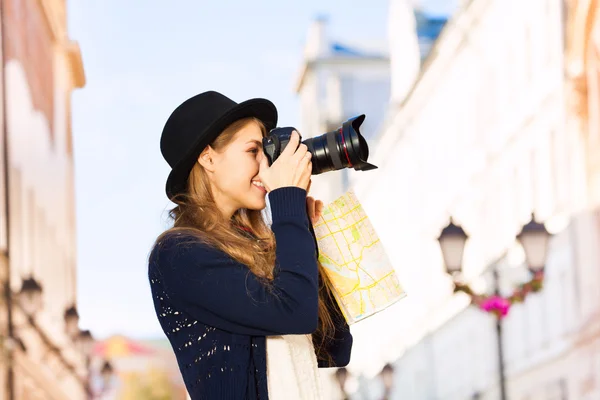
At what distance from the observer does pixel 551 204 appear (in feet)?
46.0

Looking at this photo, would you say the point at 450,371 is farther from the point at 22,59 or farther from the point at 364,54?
the point at 364,54

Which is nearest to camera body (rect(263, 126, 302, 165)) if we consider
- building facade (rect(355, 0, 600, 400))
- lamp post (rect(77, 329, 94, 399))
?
building facade (rect(355, 0, 600, 400))

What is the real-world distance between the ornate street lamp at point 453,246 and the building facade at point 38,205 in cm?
339

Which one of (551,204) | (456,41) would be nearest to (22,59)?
(551,204)

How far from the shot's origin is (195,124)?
91.2 inches

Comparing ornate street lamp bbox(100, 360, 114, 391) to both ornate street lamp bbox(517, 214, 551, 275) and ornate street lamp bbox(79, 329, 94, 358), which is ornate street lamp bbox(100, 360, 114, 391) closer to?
ornate street lamp bbox(79, 329, 94, 358)

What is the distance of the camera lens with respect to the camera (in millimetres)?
2254

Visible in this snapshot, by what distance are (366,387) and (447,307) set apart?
8.54 metres

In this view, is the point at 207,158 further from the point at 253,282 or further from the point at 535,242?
the point at 535,242

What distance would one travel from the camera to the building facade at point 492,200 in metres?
13.0

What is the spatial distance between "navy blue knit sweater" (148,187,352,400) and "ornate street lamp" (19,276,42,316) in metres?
7.34

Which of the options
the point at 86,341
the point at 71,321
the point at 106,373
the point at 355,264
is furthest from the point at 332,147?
the point at 106,373

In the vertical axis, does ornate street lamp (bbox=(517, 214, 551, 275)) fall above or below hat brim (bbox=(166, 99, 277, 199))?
below

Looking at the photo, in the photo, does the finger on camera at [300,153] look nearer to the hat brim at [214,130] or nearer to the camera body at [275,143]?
the camera body at [275,143]
